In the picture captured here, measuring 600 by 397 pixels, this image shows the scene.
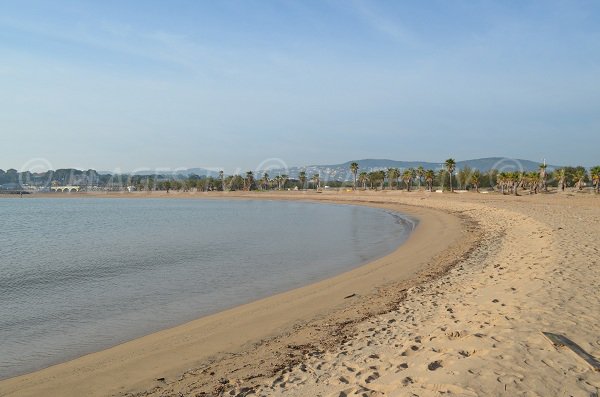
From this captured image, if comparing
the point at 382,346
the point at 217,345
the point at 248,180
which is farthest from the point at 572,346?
the point at 248,180

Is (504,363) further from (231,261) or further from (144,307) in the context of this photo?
(231,261)

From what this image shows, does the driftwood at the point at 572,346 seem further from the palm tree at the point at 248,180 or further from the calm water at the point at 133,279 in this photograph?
the palm tree at the point at 248,180

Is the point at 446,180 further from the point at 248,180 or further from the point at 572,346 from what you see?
the point at 572,346

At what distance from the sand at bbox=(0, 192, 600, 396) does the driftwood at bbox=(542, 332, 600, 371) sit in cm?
11

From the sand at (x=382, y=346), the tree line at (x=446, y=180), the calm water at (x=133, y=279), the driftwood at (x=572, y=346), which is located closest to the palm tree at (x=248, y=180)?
the tree line at (x=446, y=180)

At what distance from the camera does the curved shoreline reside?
6.80 m

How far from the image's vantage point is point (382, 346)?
7.07m

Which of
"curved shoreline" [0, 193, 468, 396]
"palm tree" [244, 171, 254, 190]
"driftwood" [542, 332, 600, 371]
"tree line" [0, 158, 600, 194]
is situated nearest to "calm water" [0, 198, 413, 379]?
"curved shoreline" [0, 193, 468, 396]

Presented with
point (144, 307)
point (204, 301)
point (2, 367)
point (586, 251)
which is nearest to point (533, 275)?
point (586, 251)

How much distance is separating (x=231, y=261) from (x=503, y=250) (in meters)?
11.4

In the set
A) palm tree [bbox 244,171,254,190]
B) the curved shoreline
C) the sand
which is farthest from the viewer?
palm tree [bbox 244,171,254,190]

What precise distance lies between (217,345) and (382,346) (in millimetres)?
3202

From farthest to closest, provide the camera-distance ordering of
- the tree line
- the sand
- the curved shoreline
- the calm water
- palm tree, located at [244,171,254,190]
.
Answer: palm tree, located at [244,171,254,190], the tree line, the calm water, the curved shoreline, the sand

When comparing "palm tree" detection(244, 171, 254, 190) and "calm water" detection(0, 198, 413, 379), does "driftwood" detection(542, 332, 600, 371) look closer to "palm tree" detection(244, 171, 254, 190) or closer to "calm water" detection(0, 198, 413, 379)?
"calm water" detection(0, 198, 413, 379)
